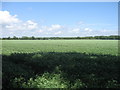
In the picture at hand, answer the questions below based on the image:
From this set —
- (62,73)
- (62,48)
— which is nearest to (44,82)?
(62,73)

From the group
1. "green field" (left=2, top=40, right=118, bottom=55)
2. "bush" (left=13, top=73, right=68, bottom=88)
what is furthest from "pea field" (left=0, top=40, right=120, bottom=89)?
"green field" (left=2, top=40, right=118, bottom=55)

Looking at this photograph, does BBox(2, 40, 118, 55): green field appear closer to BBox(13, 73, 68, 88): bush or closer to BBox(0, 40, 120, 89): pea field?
BBox(0, 40, 120, 89): pea field

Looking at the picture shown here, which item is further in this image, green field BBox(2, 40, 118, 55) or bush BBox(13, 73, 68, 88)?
green field BBox(2, 40, 118, 55)

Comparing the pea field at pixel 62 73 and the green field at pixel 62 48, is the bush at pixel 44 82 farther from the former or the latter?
the green field at pixel 62 48

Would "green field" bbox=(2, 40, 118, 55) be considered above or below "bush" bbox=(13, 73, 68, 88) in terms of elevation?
above

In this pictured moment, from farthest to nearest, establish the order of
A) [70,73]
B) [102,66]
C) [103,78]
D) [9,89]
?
[102,66]
[70,73]
[103,78]
[9,89]

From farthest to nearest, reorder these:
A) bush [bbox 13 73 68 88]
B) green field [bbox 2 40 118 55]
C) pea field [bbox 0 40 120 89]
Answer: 1. green field [bbox 2 40 118 55]
2. pea field [bbox 0 40 120 89]
3. bush [bbox 13 73 68 88]

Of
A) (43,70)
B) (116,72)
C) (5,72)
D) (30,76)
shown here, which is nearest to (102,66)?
A: (116,72)

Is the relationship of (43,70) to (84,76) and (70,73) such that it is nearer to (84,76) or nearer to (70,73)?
(70,73)

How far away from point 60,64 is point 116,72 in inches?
160

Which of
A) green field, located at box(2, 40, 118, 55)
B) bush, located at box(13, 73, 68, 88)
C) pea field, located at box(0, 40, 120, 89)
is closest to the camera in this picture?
bush, located at box(13, 73, 68, 88)

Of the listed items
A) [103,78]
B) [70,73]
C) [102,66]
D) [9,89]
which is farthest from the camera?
[102,66]

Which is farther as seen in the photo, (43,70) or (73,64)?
(73,64)

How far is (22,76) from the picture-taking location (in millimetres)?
12789
